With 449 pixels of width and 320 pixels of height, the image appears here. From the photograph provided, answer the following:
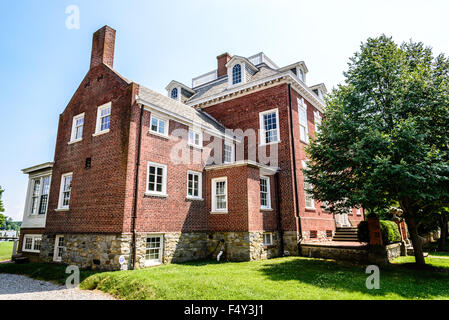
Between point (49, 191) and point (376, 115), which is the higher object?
point (376, 115)

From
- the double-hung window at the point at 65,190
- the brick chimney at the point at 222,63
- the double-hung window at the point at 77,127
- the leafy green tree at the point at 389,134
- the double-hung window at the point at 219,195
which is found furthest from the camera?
the brick chimney at the point at 222,63

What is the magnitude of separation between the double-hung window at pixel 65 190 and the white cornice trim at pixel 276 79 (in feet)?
35.1

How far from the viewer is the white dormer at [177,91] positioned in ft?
77.4

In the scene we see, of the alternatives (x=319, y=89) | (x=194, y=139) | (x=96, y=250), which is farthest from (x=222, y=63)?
(x=96, y=250)

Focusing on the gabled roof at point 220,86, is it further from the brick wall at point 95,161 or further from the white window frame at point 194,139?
the brick wall at point 95,161

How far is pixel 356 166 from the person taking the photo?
37.8 feet

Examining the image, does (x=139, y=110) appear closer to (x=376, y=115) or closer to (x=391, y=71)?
(x=376, y=115)

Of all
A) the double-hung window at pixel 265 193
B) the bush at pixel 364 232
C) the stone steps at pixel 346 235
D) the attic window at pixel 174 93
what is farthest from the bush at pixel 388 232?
the attic window at pixel 174 93

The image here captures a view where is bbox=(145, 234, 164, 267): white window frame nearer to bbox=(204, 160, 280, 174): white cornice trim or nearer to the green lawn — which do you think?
the green lawn

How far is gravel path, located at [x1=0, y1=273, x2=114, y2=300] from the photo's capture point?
848 cm
